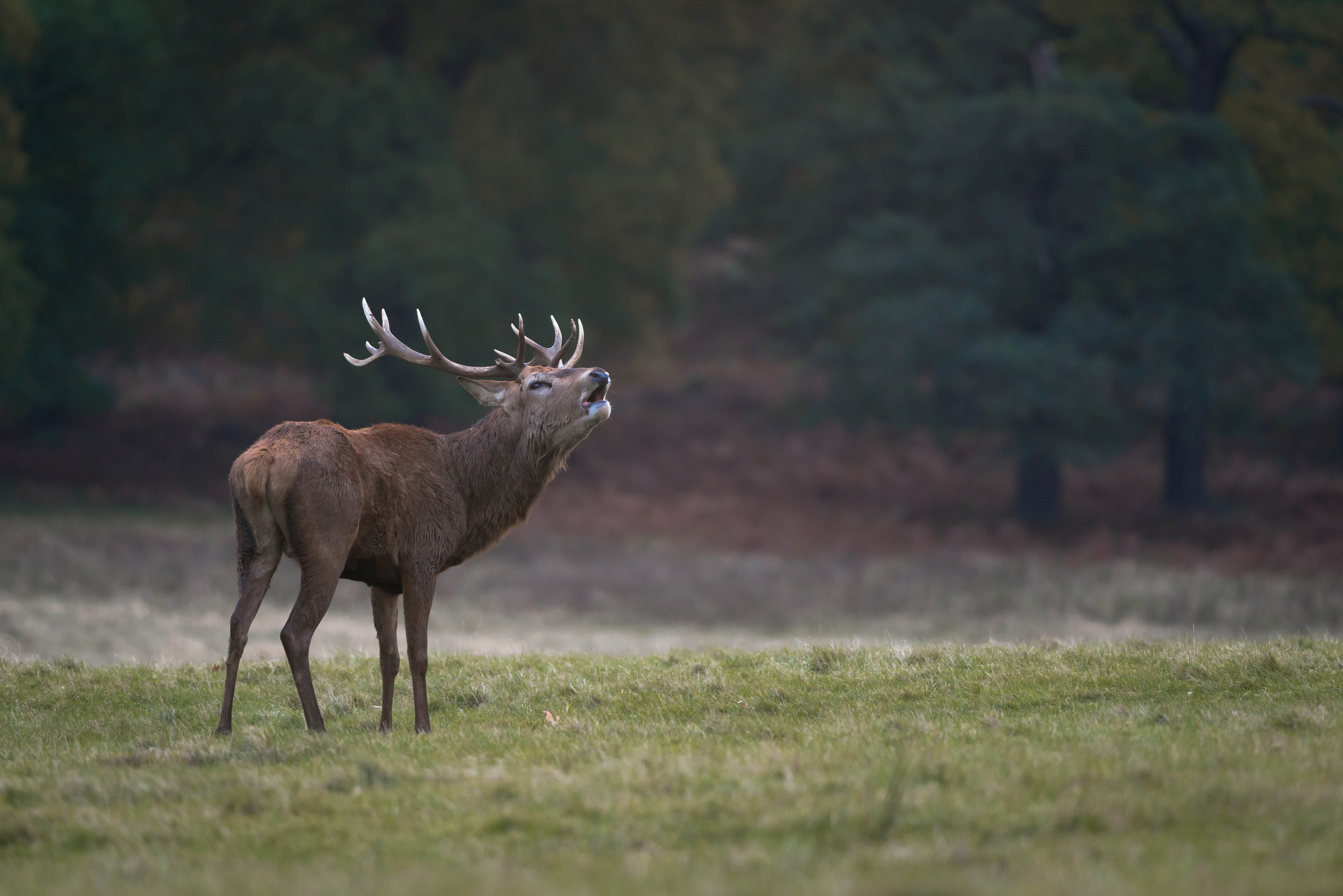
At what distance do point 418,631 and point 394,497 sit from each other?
34.2 inches

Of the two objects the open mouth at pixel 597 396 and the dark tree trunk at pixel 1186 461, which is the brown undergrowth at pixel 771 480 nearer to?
the dark tree trunk at pixel 1186 461

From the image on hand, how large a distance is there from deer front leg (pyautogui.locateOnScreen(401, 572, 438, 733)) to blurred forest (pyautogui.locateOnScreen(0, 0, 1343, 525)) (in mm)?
18193

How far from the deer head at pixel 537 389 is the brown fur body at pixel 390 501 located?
0.03 ft

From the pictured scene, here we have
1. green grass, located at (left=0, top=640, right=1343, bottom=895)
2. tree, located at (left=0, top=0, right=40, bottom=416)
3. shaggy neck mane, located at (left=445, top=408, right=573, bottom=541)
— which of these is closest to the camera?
green grass, located at (left=0, top=640, right=1343, bottom=895)

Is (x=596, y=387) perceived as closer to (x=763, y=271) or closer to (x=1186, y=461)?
(x=1186, y=461)

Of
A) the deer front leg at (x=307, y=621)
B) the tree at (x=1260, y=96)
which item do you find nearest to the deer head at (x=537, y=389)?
the deer front leg at (x=307, y=621)

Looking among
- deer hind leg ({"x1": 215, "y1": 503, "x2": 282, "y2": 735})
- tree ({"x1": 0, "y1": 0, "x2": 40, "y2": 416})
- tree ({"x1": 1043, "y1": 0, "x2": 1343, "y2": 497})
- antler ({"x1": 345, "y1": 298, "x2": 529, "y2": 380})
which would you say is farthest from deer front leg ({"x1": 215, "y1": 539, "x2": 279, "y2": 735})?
tree ({"x1": 1043, "y1": 0, "x2": 1343, "y2": 497})

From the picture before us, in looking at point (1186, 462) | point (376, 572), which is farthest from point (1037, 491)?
point (376, 572)

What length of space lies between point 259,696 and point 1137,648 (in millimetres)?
6516

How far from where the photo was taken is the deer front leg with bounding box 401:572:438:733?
8109mm

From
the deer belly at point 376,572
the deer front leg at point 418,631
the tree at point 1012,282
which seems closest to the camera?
the deer front leg at point 418,631

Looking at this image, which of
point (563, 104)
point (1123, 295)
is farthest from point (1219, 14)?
point (563, 104)

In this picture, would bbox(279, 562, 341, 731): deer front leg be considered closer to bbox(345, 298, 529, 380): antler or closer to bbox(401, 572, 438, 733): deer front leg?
bbox(401, 572, 438, 733): deer front leg

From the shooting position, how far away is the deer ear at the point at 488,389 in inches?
371
